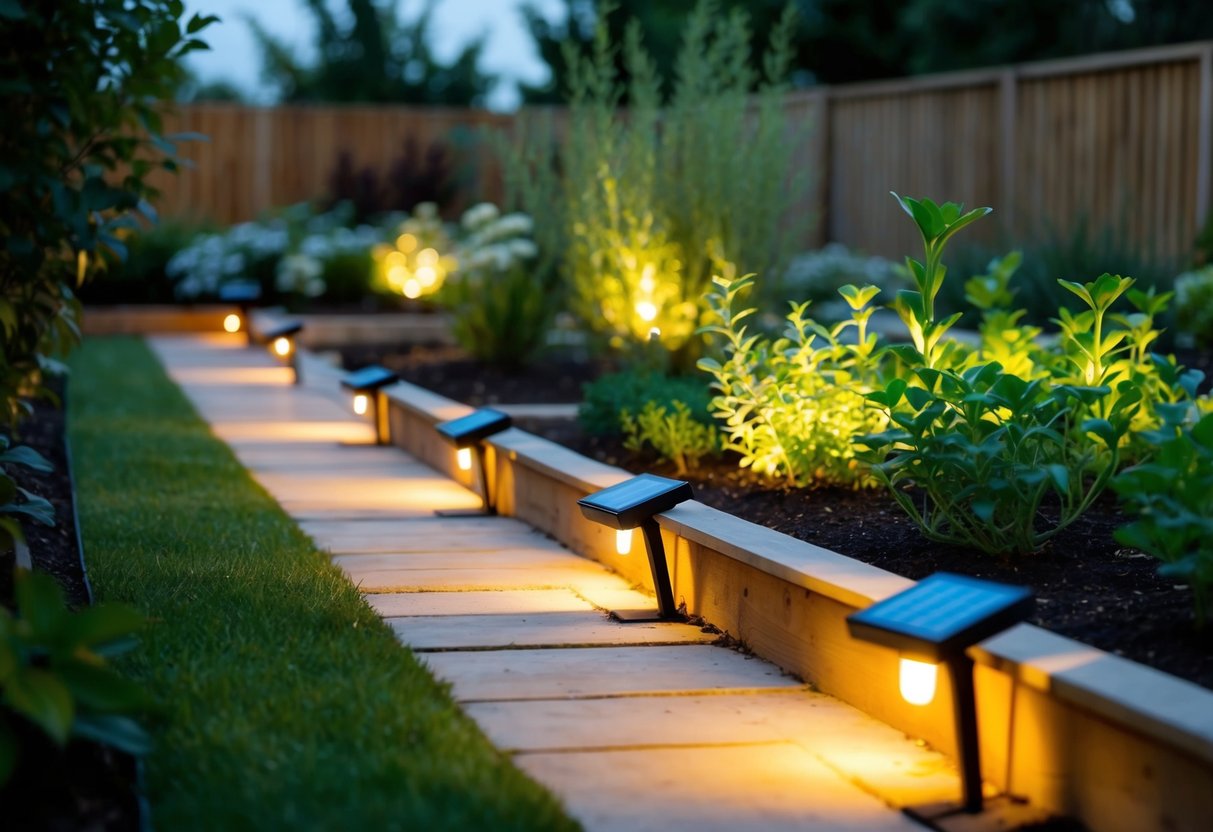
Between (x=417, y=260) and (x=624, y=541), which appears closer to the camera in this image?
(x=624, y=541)

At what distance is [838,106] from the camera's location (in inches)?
582

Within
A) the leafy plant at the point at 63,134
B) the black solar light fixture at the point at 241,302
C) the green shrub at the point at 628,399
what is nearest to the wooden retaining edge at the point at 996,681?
the green shrub at the point at 628,399

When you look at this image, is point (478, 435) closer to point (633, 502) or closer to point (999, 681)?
point (633, 502)

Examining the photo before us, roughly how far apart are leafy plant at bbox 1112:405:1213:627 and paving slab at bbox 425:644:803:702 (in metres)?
0.90

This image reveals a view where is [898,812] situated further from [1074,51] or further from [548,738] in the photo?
[1074,51]

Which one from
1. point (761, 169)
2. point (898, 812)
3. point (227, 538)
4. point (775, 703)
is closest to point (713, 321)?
point (761, 169)

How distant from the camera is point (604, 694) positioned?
10.9ft

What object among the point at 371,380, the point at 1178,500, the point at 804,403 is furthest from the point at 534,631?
the point at 371,380

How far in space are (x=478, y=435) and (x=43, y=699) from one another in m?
3.37

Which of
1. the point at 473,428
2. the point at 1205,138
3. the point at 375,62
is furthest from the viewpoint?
the point at 375,62

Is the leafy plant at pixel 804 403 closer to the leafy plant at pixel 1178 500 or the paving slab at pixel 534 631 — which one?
the paving slab at pixel 534 631

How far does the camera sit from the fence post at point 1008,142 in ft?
39.5

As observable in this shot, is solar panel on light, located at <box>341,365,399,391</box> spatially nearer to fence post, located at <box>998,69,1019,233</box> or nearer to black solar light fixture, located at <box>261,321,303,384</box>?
black solar light fixture, located at <box>261,321,303,384</box>

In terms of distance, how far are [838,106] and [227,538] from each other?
11216 mm
